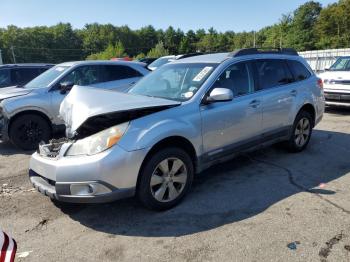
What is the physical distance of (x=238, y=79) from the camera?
16.8 feet

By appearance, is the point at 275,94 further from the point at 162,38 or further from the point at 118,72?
the point at 162,38

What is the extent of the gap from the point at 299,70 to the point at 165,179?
353cm

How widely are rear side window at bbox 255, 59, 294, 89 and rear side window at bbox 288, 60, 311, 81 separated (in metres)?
0.15

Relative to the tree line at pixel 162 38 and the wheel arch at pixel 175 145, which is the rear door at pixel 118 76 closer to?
the wheel arch at pixel 175 145

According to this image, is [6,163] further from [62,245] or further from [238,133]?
[238,133]

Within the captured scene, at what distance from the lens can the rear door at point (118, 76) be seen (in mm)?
8383

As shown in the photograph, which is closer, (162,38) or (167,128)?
(167,128)

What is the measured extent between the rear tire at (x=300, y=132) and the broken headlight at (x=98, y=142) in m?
3.37

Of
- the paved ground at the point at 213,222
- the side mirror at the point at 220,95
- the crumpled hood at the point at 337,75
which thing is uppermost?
the side mirror at the point at 220,95

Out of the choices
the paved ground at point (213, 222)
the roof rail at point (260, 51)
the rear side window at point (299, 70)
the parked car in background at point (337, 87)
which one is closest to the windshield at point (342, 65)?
the parked car in background at point (337, 87)

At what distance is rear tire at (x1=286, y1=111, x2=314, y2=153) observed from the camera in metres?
6.17

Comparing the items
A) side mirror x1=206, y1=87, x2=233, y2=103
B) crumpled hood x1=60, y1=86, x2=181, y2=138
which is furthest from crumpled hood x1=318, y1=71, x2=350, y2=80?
crumpled hood x1=60, y1=86, x2=181, y2=138

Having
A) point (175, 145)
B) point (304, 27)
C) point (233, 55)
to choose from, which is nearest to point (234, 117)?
point (233, 55)

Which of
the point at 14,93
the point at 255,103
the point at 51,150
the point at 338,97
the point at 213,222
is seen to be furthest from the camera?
the point at 338,97
